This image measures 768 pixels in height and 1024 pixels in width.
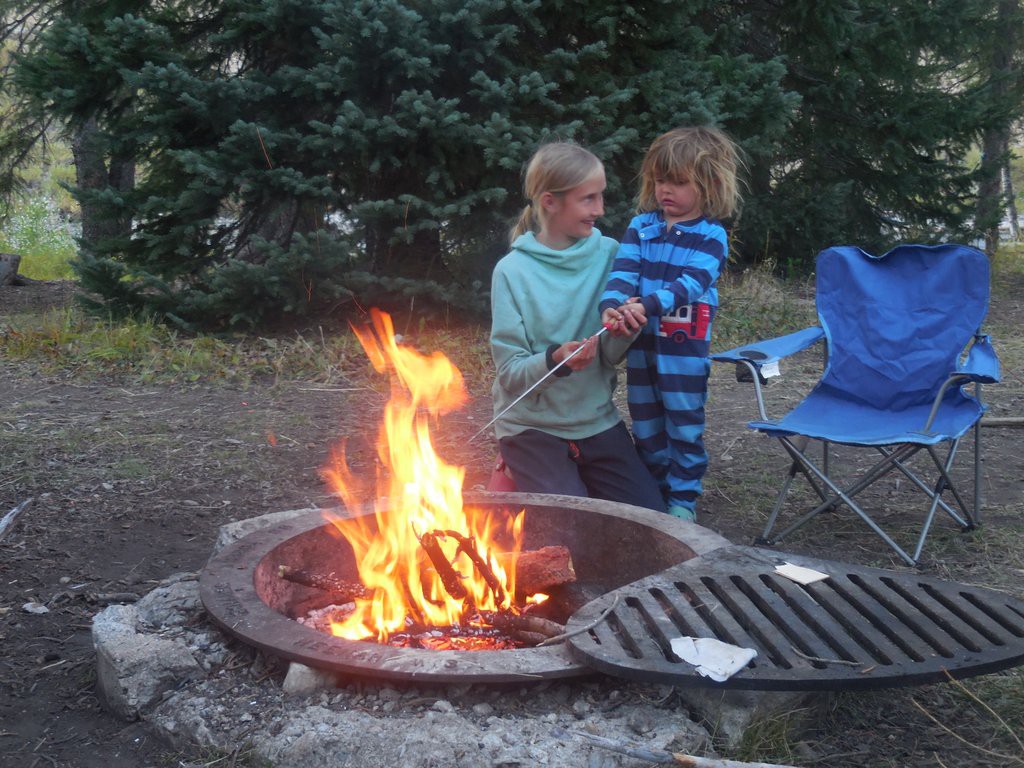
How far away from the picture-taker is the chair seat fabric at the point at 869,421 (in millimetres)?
3381

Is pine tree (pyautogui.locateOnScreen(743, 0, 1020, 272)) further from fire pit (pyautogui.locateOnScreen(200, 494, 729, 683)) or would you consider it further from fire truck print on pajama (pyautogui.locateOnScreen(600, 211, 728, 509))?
fire pit (pyautogui.locateOnScreen(200, 494, 729, 683))

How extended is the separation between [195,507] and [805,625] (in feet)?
8.53

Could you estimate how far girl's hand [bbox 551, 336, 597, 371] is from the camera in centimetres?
308

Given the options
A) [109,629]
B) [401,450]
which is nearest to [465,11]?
[401,450]

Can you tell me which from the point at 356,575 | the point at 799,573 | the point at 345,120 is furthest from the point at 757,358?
the point at 345,120

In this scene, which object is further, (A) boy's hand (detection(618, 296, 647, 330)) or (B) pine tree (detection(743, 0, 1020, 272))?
(B) pine tree (detection(743, 0, 1020, 272))

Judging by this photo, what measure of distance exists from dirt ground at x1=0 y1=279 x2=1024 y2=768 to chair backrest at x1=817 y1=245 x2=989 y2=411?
523 mm

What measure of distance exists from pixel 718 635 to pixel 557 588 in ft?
2.58

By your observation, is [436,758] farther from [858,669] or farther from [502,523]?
[502,523]

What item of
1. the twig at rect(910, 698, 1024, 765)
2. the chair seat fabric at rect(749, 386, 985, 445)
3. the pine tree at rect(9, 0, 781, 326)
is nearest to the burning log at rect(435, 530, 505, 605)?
the twig at rect(910, 698, 1024, 765)

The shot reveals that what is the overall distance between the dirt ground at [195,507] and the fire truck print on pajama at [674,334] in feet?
1.41

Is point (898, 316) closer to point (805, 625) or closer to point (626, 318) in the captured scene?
point (626, 318)

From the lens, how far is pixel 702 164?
3.31 metres

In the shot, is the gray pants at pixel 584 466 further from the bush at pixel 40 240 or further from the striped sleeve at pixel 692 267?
the bush at pixel 40 240
